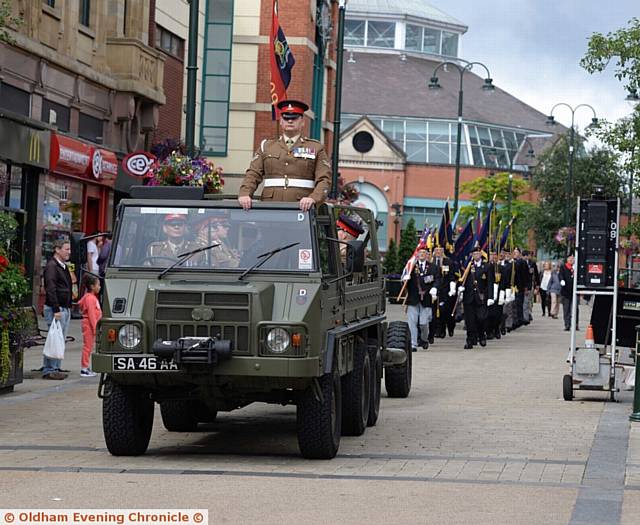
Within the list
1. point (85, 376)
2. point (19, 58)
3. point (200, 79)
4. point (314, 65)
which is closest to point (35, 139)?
point (19, 58)

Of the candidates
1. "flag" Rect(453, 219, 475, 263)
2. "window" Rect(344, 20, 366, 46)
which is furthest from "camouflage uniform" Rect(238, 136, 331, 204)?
"window" Rect(344, 20, 366, 46)

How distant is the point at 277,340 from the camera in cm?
1144

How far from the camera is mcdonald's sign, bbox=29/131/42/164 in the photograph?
29195 mm

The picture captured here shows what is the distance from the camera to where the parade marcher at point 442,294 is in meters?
28.2

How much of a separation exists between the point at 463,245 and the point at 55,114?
9724mm

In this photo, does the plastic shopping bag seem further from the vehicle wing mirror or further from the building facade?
the building facade

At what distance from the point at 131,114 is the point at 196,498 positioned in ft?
85.5

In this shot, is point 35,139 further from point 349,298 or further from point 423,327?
point 349,298

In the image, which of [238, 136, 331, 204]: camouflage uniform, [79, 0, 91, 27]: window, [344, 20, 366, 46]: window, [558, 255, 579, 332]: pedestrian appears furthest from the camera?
[344, 20, 366, 46]: window

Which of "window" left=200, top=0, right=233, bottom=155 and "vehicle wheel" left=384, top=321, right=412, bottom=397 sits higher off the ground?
"window" left=200, top=0, right=233, bottom=155

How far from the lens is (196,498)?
969 centimetres

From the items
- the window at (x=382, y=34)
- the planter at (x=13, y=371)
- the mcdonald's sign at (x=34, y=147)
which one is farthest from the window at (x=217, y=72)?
the window at (x=382, y=34)

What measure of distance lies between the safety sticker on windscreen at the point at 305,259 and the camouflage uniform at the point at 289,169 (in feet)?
3.38

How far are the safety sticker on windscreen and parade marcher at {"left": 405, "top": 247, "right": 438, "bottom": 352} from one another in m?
14.2
